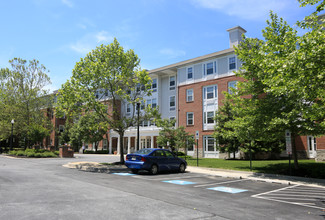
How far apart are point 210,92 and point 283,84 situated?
73.0ft

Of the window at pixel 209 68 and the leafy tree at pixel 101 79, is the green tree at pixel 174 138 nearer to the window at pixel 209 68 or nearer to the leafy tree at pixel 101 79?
the window at pixel 209 68

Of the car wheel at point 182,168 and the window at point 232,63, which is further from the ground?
the window at point 232,63

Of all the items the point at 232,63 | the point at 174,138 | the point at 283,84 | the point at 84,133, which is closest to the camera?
the point at 283,84

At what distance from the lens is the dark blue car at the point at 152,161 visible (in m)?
14.3

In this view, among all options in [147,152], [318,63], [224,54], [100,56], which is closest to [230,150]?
[224,54]

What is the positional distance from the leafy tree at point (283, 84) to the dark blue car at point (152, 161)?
4727 mm

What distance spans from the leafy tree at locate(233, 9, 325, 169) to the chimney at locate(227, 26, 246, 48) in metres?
15.8

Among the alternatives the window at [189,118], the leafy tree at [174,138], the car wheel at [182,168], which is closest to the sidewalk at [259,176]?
the car wheel at [182,168]

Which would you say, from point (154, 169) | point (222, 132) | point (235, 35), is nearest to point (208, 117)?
point (222, 132)

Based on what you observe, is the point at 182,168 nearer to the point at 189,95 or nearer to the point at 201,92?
the point at 201,92

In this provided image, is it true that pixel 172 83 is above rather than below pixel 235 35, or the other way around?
below

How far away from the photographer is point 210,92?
108 ft

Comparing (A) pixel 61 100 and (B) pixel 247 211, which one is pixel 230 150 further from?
(B) pixel 247 211

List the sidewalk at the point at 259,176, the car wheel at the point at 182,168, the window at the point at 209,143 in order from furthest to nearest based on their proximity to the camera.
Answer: the window at the point at 209,143
the car wheel at the point at 182,168
the sidewalk at the point at 259,176
